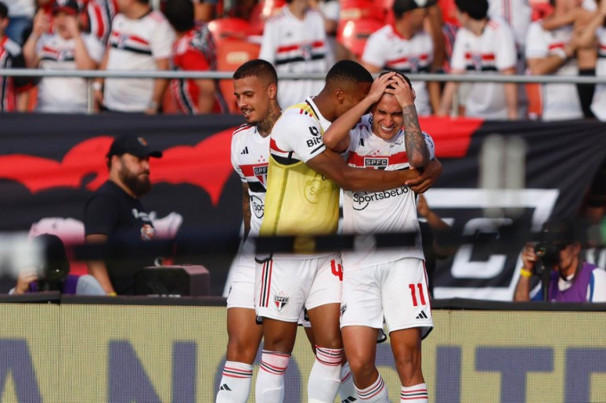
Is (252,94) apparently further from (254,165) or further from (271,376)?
(271,376)

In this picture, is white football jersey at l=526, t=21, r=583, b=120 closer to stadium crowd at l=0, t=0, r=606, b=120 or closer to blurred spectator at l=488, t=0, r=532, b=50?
stadium crowd at l=0, t=0, r=606, b=120

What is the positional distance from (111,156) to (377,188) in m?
3.27

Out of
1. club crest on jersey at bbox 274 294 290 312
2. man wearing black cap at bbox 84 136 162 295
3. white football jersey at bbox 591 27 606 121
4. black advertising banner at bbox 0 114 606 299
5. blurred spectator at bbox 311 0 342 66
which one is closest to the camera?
club crest on jersey at bbox 274 294 290 312

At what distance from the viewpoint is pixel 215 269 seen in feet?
36.3

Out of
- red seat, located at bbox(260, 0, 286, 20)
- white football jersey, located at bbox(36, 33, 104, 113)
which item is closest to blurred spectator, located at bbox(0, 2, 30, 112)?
white football jersey, located at bbox(36, 33, 104, 113)

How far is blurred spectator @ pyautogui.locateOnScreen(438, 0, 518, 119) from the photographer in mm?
11633

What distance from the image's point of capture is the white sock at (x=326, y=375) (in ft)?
26.5

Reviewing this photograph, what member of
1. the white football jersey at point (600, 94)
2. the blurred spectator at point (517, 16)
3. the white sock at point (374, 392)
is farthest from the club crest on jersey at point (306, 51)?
the white sock at point (374, 392)

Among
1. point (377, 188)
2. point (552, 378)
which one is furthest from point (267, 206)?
point (552, 378)

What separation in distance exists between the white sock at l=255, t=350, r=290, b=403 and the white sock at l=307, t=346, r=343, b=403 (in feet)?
0.66

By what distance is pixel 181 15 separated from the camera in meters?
11.7

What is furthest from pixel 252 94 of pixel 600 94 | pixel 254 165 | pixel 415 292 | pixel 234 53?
pixel 600 94

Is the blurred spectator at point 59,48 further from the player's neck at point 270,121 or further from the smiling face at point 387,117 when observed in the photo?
the smiling face at point 387,117

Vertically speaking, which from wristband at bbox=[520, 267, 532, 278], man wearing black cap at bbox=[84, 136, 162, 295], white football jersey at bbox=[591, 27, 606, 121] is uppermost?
white football jersey at bbox=[591, 27, 606, 121]
